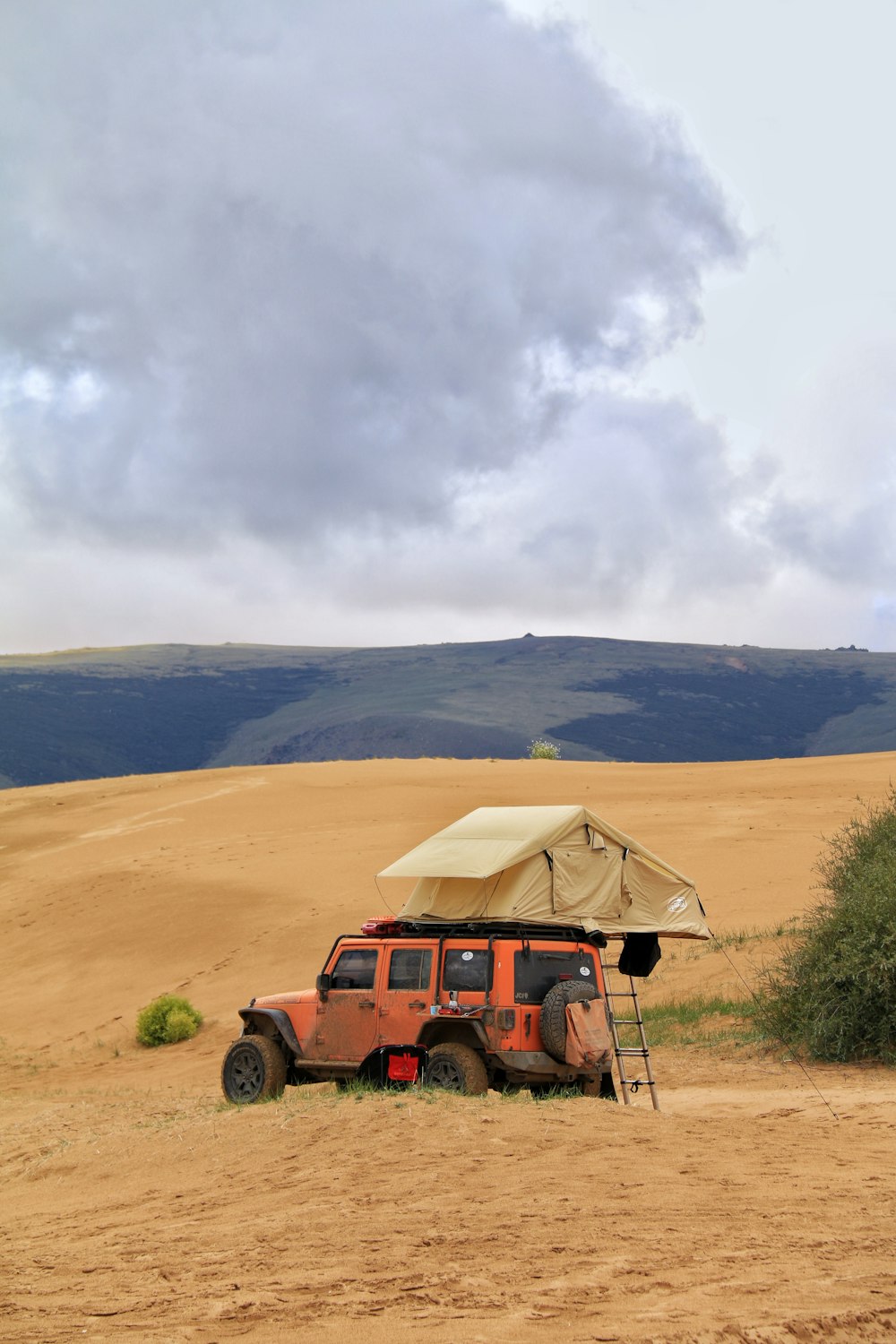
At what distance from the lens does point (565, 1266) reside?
6262 mm

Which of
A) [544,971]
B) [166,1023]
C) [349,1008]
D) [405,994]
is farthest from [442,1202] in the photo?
[166,1023]

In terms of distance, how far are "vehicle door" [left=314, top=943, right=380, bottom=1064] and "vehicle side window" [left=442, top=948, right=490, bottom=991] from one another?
79 cm

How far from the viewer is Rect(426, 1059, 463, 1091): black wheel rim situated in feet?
35.2

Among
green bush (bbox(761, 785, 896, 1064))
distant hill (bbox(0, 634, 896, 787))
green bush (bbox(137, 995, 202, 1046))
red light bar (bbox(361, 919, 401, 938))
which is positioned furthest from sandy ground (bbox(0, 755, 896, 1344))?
distant hill (bbox(0, 634, 896, 787))

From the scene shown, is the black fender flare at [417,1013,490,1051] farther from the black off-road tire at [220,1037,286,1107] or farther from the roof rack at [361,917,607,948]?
the black off-road tire at [220,1037,286,1107]

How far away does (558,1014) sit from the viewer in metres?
10.5

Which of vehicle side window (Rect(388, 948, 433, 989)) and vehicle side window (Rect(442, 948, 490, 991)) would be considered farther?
vehicle side window (Rect(388, 948, 433, 989))

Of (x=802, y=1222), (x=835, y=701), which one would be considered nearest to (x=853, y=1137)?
(x=802, y=1222)

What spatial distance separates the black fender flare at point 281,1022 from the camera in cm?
1200

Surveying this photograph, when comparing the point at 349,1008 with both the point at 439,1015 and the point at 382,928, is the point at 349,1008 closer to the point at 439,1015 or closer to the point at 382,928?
the point at 382,928

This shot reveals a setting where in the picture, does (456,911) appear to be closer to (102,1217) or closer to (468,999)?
(468,999)

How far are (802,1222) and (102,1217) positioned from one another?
4.47 m

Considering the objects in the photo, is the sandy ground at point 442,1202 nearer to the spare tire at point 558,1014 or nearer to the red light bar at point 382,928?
the spare tire at point 558,1014

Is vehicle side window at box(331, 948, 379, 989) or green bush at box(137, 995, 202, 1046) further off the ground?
vehicle side window at box(331, 948, 379, 989)
